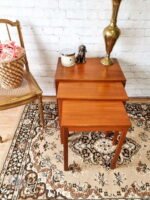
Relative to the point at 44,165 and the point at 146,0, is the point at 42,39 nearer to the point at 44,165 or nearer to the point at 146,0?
the point at 146,0

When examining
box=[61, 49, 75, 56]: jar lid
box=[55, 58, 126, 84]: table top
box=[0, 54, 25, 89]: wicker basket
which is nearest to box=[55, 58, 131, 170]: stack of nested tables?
box=[55, 58, 126, 84]: table top

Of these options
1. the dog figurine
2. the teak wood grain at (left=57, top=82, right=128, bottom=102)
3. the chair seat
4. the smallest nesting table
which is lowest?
the smallest nesting table

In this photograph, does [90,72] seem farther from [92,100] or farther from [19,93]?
[19,93]

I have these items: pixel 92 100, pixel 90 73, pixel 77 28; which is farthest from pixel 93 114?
pixel 77 28

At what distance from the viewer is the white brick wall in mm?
1526

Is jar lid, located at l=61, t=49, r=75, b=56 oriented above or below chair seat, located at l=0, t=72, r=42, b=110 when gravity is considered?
above

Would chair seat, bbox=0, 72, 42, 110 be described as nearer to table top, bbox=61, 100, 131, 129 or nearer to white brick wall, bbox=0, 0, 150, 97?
table top, bbox=61, 100, 131, 129

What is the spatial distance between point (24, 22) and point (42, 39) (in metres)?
0.19

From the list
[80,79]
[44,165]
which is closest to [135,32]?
[80,79]

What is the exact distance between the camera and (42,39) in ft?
5.52

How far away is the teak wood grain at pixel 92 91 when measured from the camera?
1335mm

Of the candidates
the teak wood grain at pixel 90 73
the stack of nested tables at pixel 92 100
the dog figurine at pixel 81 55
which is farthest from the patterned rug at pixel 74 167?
the dog figurine at pixel 81 55

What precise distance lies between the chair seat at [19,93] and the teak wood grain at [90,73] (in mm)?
178

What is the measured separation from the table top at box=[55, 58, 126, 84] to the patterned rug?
1.51ft
